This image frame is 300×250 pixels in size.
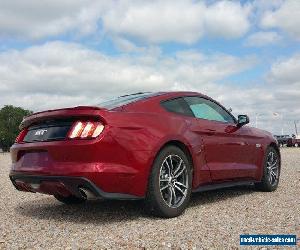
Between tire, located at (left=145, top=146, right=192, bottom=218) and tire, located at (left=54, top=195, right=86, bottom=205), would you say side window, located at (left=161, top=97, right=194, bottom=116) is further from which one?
tire, located at (left=54, top=195, right=86, bottom=205)

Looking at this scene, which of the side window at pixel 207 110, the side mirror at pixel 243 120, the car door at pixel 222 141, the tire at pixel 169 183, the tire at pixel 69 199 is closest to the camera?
the tire at pixel 169 183

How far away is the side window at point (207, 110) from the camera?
5.71m

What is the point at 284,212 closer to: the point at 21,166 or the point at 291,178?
the point at 21,166

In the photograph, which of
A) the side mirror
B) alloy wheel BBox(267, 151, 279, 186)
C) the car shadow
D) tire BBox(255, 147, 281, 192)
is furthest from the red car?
alloy wheel BBox(267, 151, 279, 186)

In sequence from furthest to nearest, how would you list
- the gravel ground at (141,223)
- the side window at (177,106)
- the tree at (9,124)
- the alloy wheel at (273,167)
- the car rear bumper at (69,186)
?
the tree at (9,124), the alloy wheel at (273,167), the side window at (177,106), the car rear bumper at (69,186), the gravel ground at (141,223)

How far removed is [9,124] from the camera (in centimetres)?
7288

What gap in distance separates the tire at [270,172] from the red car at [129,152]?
122cm

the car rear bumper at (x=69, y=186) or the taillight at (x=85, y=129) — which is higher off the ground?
the taillight at (x=85, y=129)

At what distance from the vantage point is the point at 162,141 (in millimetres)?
4781

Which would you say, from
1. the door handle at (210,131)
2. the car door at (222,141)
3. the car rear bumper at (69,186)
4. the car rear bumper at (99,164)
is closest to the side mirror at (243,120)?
the car door at (222,141)

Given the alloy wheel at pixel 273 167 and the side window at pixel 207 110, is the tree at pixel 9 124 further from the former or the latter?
the side window at pixel 207 110

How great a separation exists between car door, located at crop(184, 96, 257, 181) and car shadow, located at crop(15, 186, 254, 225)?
48 cm

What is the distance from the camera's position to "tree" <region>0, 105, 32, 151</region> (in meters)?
69.3

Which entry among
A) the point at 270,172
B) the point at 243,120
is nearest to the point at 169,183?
the point at 243,120
